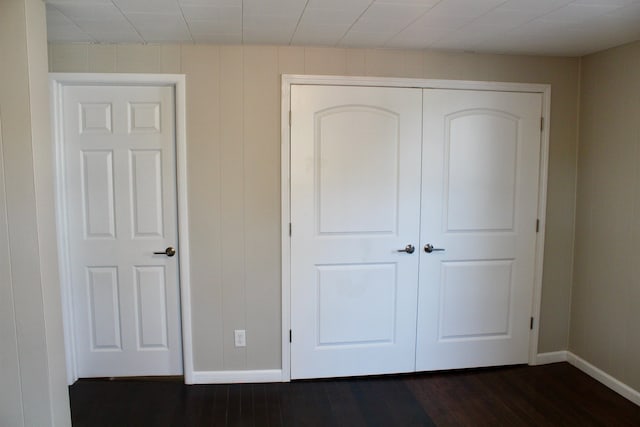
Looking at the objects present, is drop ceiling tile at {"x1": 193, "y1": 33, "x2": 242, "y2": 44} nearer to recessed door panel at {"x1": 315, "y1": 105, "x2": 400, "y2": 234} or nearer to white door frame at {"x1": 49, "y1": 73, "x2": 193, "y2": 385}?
white door frame at {"x1": 49, "y1": 73, "x2": 193, "y2": 385}

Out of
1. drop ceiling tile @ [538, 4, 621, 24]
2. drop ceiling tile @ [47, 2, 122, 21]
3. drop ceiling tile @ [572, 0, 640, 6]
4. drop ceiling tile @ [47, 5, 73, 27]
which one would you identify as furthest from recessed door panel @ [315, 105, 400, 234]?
drop ceiling tile @ [47, 5, 73, 27]

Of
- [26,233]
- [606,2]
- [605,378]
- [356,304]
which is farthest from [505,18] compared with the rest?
[26,233]

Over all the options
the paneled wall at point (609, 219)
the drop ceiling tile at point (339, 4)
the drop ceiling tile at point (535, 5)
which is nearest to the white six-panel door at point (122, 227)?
the drop ceiling tile at point (339, 4)

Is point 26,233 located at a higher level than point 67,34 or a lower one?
lower

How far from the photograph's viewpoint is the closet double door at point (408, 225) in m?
2.57

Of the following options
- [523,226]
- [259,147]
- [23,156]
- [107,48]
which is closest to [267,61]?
[259,147]

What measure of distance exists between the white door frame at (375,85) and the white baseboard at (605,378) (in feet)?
0.97

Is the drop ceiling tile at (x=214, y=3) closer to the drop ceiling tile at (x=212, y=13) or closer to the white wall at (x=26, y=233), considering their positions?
the drop ceiling tile at (x=212, y=13)

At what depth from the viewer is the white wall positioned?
1.68 meters

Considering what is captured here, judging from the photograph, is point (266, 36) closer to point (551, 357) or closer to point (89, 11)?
point (89, 11)

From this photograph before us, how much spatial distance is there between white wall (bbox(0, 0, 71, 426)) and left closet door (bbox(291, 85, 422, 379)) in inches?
52.1

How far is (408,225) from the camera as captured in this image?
267 centimetres

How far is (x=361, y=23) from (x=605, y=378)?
281cm

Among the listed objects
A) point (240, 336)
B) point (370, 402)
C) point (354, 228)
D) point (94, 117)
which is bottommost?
point (370, 402)
